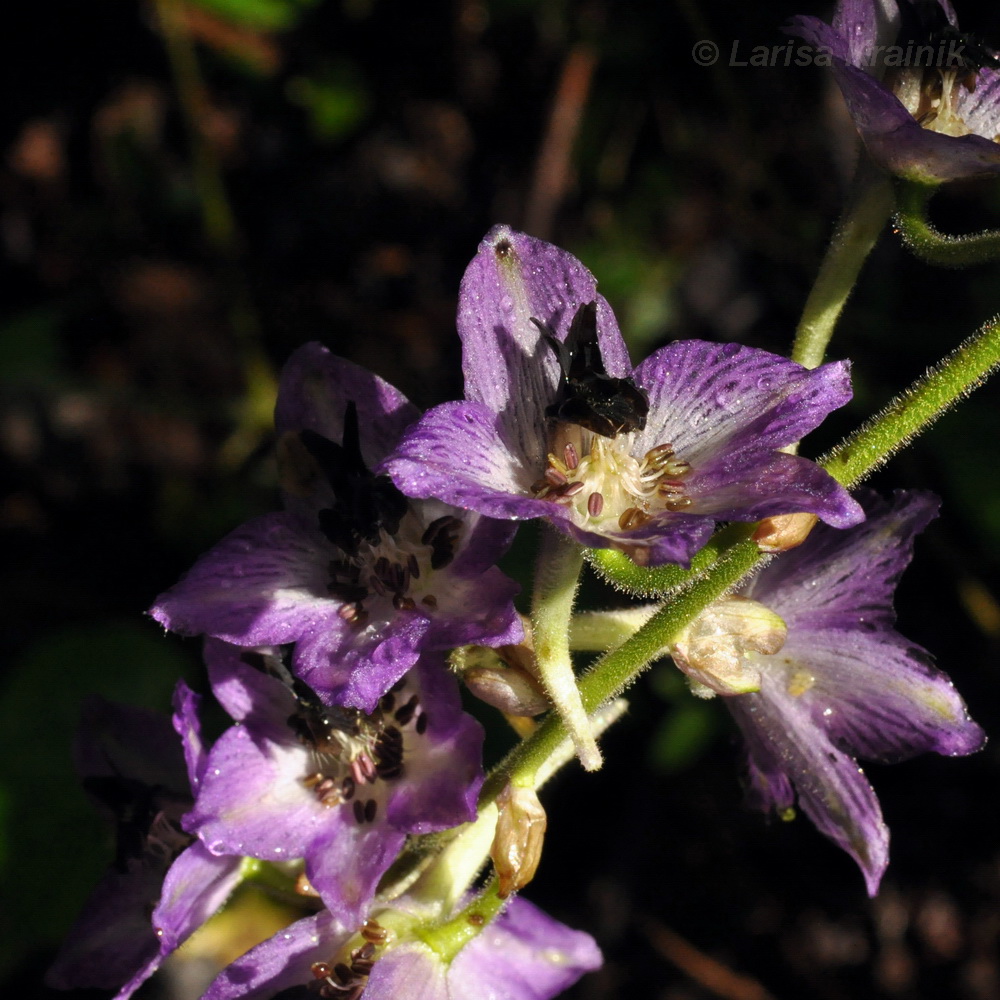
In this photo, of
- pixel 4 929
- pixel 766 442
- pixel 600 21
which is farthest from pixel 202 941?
pixel 600 21

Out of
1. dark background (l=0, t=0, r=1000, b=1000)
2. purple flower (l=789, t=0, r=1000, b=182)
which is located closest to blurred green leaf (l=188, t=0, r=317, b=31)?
dark background (l=0, t=0, r=1000, b=1000)

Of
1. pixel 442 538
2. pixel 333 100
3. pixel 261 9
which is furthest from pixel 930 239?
pixel 333 100

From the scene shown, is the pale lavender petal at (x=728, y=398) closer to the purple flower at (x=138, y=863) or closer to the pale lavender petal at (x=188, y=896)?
the purple flower at (x=138, y=863)

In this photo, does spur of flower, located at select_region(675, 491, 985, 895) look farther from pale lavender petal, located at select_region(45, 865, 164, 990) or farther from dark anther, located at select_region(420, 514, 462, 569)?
pale lavender petal, located at select_region(45, 865, 164, 990)

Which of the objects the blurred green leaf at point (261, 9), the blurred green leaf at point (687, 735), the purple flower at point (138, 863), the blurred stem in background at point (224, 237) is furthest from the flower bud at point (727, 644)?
the blurred green leaf at point (261, 9)

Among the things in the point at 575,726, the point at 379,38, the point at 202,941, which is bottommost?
the point at 202,941

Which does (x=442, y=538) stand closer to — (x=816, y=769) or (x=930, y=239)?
(x=816, y=769)

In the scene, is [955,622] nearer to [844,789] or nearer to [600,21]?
[844,789]
